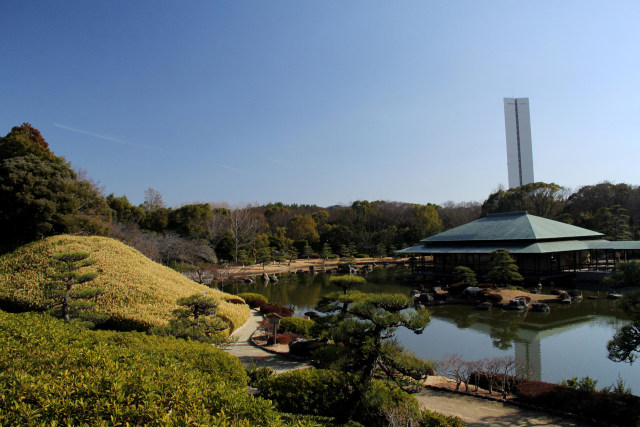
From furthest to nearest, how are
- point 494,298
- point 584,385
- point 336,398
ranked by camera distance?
point 494,298
point 584,385
point 336,398

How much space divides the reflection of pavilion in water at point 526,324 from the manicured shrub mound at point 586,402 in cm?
271

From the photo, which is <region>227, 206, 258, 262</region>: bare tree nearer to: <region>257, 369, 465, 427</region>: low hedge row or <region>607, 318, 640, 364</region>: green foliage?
<region>257, 369, 465, 427</region>: low hedge row

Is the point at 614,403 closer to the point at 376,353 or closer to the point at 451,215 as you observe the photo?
the point at 376,353

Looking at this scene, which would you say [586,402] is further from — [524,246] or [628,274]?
[524,246]

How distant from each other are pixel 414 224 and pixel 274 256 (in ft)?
67.9

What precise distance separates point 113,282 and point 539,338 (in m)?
15.2

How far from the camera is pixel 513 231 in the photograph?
92.0 feet

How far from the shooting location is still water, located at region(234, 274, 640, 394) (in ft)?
31.7

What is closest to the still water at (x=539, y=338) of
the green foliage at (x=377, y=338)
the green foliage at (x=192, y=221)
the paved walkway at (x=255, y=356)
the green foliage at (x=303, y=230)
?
the green foliage at (x=377, y=338)

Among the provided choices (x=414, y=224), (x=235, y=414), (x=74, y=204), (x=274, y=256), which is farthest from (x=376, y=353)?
(x=414, y=224)

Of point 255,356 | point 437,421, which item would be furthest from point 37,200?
point 437,421

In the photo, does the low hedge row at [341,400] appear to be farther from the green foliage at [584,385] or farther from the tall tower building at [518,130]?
the tall tower building at [518,130]

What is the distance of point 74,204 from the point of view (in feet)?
52.5

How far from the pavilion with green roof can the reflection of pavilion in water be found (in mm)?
7624
